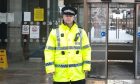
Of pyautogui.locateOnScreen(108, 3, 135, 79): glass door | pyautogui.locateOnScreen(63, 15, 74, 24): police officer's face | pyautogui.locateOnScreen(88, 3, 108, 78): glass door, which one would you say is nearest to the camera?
pyautogui.locateOnScreen(63, 15, 74, 24): police officer's face

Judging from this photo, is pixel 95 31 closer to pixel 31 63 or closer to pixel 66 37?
pixel 31 63

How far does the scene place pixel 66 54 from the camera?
663 centimetres

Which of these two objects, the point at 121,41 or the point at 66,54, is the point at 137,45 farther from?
the point at 66,54

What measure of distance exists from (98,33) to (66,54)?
7309mm

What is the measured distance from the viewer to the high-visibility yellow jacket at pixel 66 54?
6.62 m

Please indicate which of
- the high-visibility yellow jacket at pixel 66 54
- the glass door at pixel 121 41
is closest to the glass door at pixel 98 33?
the glass door at pixel 121 41

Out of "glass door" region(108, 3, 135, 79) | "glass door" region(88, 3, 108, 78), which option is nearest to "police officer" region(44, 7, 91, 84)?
"glass door" region(88, 3, 108, 78)

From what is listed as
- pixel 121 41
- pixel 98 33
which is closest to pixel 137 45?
pixel 98 33

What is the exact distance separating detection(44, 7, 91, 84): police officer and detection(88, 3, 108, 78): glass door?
7170 mm

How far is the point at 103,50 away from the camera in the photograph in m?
13.9

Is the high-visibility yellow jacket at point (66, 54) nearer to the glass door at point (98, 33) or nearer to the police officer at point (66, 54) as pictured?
the police officer at point (66, 54)

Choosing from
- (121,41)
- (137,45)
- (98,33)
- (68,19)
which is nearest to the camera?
(68,19)

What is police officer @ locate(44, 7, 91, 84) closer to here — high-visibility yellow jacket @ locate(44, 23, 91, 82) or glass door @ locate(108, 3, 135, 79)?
high-visibility yellow jacket @ locate(44, 23, 91, 82)

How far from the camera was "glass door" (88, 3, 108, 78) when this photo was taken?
13805 mm
